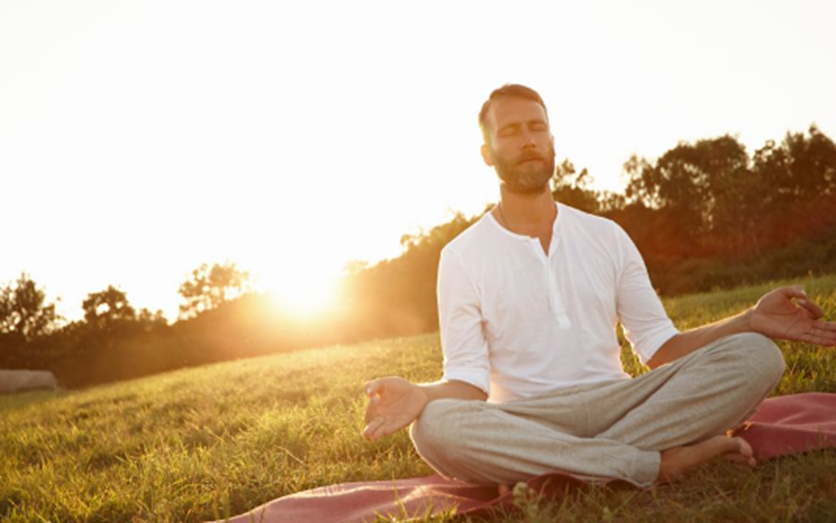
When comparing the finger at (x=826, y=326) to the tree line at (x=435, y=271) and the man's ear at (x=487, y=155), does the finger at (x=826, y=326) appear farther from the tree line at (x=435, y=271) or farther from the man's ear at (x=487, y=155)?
the tree line at (x=435, y=271)

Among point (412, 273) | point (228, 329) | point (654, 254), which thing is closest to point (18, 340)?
point (228, 329)

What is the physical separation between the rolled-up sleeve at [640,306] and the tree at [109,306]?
97.8ft

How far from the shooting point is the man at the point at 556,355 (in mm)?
2875

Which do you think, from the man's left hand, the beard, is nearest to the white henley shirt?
the beard

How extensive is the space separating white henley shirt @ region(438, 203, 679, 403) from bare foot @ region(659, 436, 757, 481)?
0.58 metres

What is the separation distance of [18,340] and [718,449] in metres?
33.5

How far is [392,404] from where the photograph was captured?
2.96m

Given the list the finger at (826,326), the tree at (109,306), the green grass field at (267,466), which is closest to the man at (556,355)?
the finger at (826,326)

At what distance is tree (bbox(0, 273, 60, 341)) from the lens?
31.8m

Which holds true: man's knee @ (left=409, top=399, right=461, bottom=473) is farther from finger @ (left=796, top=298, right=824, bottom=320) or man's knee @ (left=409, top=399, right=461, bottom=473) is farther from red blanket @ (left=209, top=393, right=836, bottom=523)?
finger @ (left=796, top=298, right=824, bottom=320)

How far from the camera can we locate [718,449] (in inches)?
112

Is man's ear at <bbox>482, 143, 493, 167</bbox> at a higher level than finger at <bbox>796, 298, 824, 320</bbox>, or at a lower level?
higher

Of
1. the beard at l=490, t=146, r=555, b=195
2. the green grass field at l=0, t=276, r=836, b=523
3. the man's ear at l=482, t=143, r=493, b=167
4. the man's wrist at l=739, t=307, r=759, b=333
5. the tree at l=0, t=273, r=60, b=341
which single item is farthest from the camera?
the tree at l=0, t=273, r=60, b=341

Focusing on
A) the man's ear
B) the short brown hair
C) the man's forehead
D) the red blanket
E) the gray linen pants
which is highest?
the short brown hair
